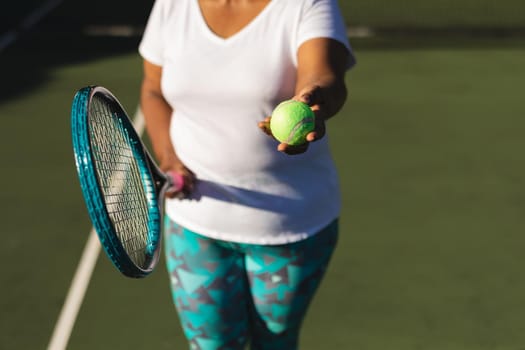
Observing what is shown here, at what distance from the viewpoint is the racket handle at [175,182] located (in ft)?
8.89

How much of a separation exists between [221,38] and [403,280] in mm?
2587

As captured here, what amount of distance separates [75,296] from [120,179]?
223 centimetres

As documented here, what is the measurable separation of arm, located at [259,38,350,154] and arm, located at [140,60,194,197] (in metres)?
0.59

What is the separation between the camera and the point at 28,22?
10.4 metres

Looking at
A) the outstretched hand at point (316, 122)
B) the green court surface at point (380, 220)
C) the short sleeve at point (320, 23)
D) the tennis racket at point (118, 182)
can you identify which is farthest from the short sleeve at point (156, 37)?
the green court surface at point (380, 220)

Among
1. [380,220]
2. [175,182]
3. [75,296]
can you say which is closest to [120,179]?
[175,182]

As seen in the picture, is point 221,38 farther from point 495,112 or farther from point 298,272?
point 495,112

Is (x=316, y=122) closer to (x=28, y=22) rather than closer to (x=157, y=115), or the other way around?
(x=157, y=115)

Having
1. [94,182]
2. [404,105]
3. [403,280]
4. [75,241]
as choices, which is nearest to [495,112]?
[404,105]

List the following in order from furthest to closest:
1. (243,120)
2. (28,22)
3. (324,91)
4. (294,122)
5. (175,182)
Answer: (28,22) → (175,182) → (243,120) → (324,91) → (294,122)

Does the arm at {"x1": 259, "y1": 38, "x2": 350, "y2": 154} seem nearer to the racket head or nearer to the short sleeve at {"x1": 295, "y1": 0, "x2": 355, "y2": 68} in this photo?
the short sleeve at {"x1": 295, "y1": 0, "x2": 355, "y2": 68}

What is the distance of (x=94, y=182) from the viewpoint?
220 cm

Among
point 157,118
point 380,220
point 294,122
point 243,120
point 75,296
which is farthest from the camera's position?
point 380,220

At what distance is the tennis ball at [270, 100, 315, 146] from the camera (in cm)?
211
